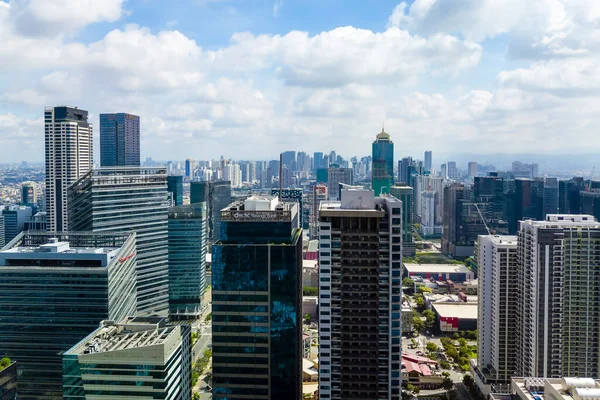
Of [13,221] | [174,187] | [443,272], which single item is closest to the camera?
[443,272]

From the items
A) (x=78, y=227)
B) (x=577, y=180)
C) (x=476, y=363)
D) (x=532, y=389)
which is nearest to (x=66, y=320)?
(x=78, y=227)

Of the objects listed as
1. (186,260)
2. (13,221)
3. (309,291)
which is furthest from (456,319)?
(13,221)

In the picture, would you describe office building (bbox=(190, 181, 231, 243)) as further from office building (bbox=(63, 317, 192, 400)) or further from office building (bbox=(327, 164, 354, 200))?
office building (bbox=(63, 317, 192, 400))

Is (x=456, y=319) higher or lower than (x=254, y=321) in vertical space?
lower

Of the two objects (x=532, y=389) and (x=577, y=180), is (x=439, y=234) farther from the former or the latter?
(x=532, y=389)

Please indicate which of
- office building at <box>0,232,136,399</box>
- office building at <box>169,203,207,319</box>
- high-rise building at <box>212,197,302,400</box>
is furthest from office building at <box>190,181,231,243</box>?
high-rise building at <box>212,197,302,400</box>

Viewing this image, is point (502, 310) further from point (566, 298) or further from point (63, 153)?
point (63, 153)
